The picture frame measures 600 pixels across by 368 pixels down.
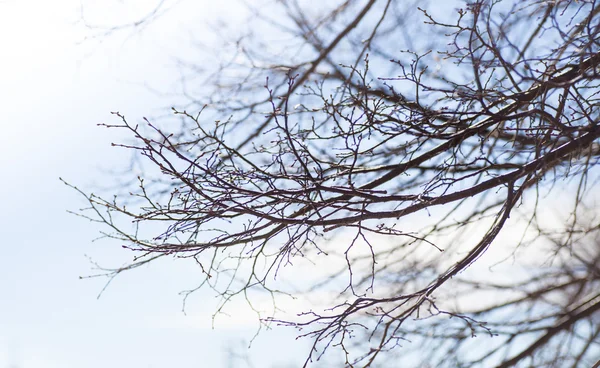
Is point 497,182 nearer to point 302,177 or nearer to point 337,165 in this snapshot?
point 337,165

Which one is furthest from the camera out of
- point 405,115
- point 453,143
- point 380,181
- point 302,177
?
point 380,181

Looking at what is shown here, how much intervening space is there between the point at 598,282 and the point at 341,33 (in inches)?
121

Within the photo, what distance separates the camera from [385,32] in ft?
15.8

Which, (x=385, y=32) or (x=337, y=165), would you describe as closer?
(x=337, y=165)

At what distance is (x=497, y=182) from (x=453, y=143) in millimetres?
702

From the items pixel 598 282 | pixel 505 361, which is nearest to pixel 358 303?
pixel 505 361

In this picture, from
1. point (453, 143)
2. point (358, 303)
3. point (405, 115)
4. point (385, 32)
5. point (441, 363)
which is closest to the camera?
point (358, 303)

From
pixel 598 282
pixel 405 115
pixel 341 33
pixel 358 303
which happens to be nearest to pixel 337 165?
pixel 405 115

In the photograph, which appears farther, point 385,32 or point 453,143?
point 385,32

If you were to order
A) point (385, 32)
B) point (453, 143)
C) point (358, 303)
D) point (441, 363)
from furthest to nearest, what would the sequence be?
point (441, 363) < point (385, 32) < point (453, 143) < point (358, 303)

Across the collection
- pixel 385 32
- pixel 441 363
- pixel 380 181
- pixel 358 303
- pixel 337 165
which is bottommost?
pixel 358 303

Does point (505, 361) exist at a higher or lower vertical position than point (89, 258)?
lower

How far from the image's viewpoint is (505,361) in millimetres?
4980

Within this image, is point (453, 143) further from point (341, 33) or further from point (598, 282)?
point (598, 282)
